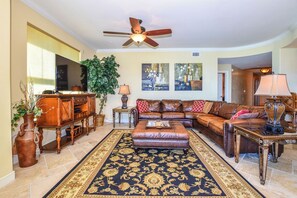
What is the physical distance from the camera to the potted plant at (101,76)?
5.33m

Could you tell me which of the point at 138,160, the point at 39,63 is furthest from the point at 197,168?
the point at 39,63

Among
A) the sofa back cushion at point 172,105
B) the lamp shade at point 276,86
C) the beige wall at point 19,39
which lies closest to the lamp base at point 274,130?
the lamp shade at point 276,86

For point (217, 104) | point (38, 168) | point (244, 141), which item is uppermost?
point (217, 104)

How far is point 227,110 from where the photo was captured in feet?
14.4

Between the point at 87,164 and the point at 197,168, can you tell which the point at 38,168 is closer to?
the point at 87,164

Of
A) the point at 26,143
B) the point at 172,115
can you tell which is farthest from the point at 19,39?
the point at 172,115

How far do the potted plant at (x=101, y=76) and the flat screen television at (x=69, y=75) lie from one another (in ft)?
1.97

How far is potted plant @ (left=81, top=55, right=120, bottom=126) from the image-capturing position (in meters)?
5.33

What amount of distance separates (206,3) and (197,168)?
2826mm

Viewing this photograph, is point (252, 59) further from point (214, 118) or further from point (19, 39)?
point (19, 39)

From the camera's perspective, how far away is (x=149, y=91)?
6.29 meters

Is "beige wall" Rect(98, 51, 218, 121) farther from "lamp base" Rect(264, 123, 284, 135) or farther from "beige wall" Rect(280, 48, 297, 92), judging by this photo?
"lamp base" Rect(264, 123, 284, 135)

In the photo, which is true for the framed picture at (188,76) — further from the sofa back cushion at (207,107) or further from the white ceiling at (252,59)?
the white ceiling at (252,59)

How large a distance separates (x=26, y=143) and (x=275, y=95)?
3.74 m
